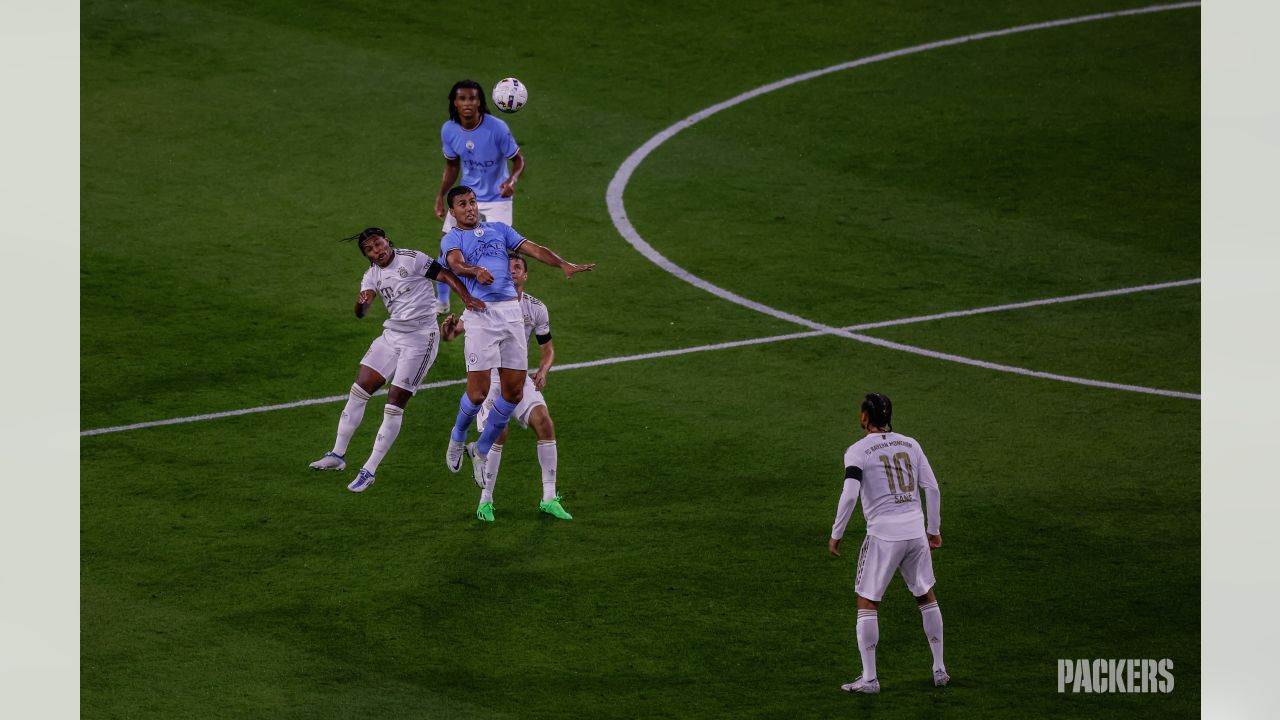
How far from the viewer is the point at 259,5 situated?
25.4 metres

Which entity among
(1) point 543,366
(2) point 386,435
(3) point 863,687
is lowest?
(3) point 863,687

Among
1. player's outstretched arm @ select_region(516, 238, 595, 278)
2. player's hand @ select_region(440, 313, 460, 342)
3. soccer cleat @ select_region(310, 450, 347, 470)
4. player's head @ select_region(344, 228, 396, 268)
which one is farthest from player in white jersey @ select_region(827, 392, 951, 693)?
soccer cleat @ select_region(310, 450, 347, 470)

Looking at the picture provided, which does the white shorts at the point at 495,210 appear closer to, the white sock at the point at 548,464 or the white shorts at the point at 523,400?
the white shorts at the point at 523,400

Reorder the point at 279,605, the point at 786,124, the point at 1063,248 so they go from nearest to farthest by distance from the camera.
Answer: the point at 279,605 → the point at 1063,248 → the point at 786,124

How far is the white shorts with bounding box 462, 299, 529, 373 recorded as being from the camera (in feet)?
44.3

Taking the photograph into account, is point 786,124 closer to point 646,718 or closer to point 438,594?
point 438,594

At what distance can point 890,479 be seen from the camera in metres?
A: 11.0

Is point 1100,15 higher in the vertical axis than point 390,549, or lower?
higher

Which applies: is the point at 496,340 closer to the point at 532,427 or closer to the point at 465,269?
the point at 465,269

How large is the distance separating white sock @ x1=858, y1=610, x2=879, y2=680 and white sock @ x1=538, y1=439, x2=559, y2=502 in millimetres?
3364

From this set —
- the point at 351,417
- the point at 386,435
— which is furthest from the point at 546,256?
the point at 351,417

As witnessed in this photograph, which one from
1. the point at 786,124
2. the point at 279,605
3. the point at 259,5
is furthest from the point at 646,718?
the point at 259,5

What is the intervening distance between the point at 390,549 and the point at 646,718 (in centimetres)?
314

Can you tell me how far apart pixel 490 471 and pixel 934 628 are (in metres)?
4.10
